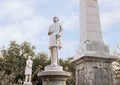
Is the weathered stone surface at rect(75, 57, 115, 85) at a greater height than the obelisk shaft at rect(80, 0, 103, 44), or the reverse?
the obelisk shaft at rect(80, 0, 103, 44)

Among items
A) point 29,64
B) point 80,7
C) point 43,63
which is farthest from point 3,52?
point 80,7

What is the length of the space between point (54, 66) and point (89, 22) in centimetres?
389

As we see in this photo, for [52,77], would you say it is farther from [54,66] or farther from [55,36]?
[55,36]

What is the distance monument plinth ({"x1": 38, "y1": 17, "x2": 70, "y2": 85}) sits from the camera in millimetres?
6988

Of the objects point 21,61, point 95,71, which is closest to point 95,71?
point 95,71

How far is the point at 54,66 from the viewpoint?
7.41 metres

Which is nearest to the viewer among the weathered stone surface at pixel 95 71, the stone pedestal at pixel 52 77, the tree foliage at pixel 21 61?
the weathered stone surface at pixel 95 71

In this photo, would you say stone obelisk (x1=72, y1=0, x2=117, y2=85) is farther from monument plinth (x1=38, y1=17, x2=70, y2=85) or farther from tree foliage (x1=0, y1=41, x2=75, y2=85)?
tree foliage (x1=0, y1=41, x2=75, y2=85)

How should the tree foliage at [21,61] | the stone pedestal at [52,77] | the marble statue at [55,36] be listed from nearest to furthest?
1. the stone pedestal at [52,77]
2. the marble statue at [55,36]
3. the tree foliage at [21,61]

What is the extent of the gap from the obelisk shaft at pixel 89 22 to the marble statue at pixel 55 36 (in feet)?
13.3

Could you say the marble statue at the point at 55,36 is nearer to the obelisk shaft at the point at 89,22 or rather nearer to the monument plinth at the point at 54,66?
the monument plinth at the point at 54,66

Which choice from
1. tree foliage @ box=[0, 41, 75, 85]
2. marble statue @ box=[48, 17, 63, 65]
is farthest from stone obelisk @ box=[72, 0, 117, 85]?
tree foliage @ box=[0, 41, 75, 85]

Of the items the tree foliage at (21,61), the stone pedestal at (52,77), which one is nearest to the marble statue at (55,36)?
the stone pedestal at (52,77)

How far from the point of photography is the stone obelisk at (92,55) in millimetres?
3453
